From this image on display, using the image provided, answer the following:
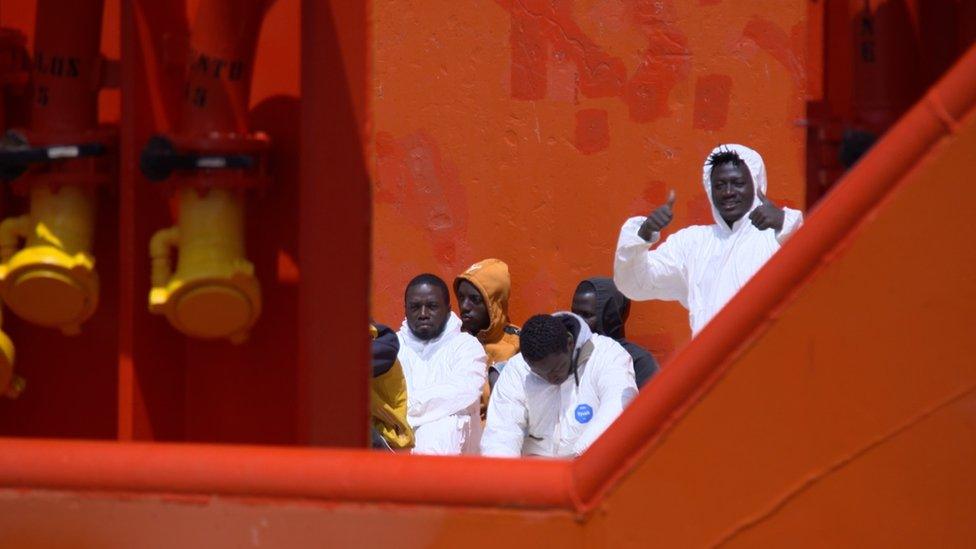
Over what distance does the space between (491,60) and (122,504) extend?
5.54 metres

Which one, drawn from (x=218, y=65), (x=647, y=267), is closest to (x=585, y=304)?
(x=647, y=267)

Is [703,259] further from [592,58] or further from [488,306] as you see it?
[592,58]

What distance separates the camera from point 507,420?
5453 mm

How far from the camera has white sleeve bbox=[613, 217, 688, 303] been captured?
5508 millimetres

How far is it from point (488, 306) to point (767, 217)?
6.84 ft

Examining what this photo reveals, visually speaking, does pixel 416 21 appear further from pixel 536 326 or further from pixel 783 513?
pixel 783 513

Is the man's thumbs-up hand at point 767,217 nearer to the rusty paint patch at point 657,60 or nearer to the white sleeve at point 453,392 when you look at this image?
the white sleeve at point 453,392

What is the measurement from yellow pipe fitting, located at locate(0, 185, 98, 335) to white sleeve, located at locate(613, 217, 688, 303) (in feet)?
10.9

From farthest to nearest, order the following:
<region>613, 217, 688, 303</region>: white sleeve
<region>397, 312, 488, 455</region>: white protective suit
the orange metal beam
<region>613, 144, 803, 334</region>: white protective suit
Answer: <region>397, 312, 488, 455</region>: white protective suit, <region>613, 217, 688, 303</region>: white sleeve, <region>613, 144, 803, 334</region>: white protective suit, the orange metal beam

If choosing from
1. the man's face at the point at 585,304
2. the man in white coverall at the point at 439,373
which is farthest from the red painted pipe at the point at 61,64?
the man's face at the point at 585,304

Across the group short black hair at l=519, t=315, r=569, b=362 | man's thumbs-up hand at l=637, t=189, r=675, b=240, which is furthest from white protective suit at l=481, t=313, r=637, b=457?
man's thumbs-up hand at l=637, t=189, r=675, b=240

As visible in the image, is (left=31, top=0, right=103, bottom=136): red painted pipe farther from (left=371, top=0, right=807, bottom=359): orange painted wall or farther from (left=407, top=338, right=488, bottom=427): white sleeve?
(left=371, top=0, right=807, bottom=359): orange painted wall

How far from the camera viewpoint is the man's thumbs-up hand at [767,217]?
17.5ft

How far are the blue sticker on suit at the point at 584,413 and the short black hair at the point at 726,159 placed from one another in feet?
3.25
